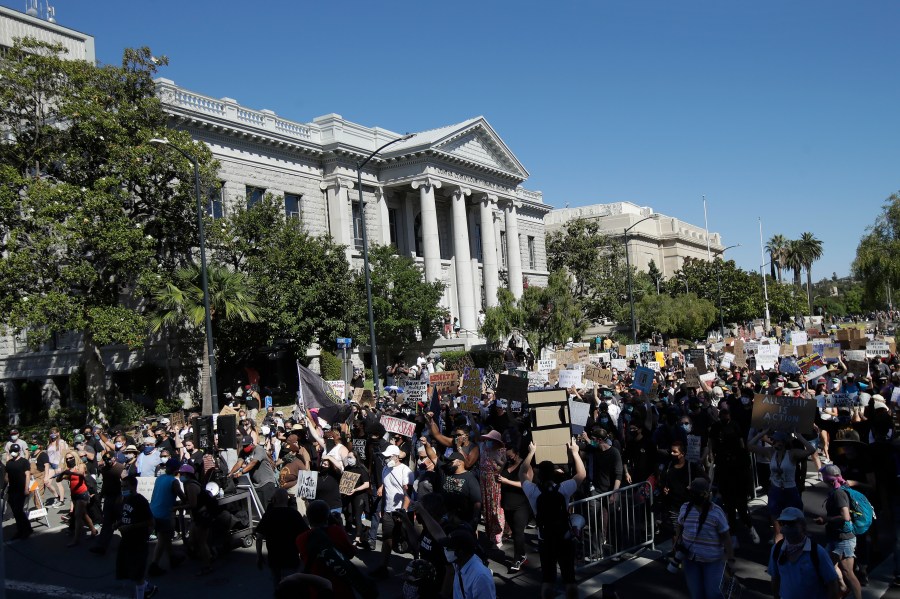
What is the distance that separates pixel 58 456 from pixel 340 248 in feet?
59.0

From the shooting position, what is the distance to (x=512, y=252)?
52281mm

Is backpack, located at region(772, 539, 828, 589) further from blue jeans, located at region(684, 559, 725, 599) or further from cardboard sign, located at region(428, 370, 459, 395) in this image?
cardboard sign, located at region(428, 370, 459, 395)

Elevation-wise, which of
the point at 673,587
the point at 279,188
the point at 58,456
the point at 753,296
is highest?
the point at 279,188

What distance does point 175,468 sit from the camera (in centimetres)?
1025

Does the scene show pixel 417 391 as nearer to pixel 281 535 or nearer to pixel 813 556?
pixel 281 535

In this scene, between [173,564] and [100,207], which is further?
[100,207]

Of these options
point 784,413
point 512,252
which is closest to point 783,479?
point 784,413

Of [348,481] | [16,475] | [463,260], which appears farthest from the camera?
[463,260]

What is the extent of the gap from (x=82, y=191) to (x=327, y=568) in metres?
22.2

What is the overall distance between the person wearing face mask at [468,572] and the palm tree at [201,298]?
21983 millimetres

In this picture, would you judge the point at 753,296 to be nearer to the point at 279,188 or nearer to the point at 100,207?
the point at 279,188

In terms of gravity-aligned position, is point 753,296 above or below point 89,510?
above

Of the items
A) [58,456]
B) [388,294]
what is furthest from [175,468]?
[388,294]

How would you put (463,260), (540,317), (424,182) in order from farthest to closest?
(463,260) → (424,182) → (540,317)
